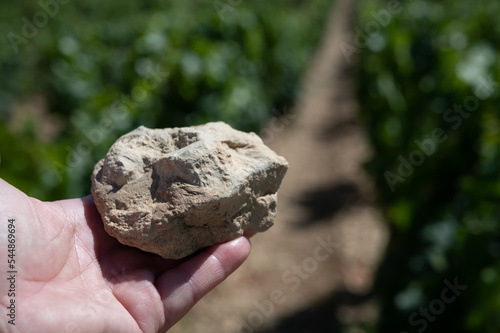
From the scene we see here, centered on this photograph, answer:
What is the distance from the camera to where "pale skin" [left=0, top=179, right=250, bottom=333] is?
5.67 ft

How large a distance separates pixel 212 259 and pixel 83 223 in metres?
0.64

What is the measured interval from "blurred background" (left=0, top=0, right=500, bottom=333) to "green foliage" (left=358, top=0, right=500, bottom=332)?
0.04ft

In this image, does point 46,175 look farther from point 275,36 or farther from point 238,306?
point 275,36

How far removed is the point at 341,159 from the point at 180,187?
18.8 ft

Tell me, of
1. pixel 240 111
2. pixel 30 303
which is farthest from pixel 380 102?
pixel 30 303

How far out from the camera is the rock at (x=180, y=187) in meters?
2.08

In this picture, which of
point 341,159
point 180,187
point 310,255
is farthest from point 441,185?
point 341,159

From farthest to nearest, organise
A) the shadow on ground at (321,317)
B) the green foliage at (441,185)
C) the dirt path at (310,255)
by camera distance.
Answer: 1. the dirt path at (310,255)
2. the shadow on ground at (321,317)
3. the green foliage at (441,185)

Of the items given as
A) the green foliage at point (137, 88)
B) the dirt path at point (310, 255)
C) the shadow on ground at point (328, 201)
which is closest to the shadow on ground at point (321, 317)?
the dirt path at point (310, 255)

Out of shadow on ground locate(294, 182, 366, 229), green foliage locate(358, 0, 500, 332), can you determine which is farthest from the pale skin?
shadow on ground locate(294, 182, 366, 229)

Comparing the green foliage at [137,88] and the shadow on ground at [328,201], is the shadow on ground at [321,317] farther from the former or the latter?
the green foliage at [137,88]

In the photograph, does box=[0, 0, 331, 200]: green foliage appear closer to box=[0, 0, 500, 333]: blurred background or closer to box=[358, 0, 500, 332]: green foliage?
box=[0, 0, 500, 333]: blurred background

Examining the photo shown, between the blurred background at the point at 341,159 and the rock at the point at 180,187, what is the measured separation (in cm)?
134

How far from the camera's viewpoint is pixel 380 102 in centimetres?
607
